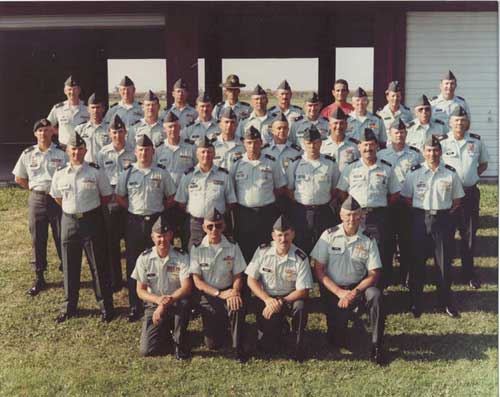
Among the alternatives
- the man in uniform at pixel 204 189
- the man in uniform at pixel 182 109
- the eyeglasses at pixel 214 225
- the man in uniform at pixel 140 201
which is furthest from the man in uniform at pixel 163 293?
the man in uniform at pixel 182 109

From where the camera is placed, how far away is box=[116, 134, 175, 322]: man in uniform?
6625 mm

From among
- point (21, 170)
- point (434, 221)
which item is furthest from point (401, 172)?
point (21, 170)

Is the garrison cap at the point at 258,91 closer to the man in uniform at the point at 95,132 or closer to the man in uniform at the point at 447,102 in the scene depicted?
the man in uniform at the point at 95,132

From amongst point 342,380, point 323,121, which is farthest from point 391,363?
point 323,121

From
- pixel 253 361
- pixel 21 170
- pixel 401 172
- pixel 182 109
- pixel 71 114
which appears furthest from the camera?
pixel 71 114

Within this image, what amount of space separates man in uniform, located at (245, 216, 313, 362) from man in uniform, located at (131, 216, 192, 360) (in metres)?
0.67

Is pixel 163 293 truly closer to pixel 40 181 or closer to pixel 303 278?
pixel 303 278

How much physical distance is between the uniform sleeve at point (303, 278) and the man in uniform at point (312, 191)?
105cm

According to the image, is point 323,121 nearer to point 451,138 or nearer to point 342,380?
point 451,138

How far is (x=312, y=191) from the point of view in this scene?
6.83m

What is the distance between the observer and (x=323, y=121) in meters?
8.12

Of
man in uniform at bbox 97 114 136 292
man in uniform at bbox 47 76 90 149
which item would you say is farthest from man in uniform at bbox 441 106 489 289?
man in uniform at bbox 47 76 90 149

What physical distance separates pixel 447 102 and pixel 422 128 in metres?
0.78

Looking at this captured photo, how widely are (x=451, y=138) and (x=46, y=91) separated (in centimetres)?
1780
